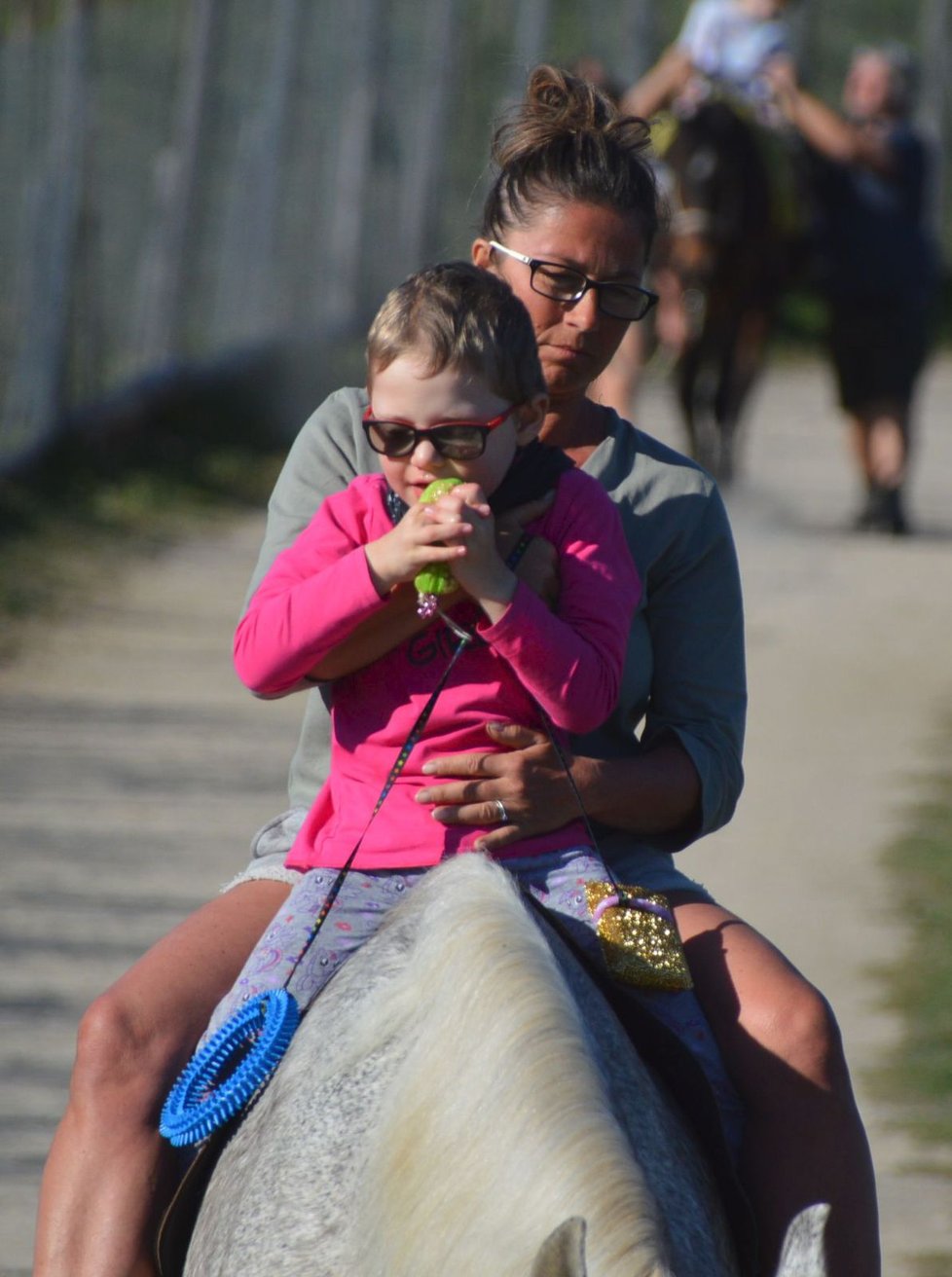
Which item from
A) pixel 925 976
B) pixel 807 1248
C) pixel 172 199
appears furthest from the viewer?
pixel 172 199

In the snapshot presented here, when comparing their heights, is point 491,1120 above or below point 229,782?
above

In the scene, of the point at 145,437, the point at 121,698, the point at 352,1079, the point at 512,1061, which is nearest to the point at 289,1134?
the point at 352,1079

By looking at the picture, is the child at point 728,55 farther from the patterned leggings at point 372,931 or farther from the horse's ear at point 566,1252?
the horse's ear at point 566,1252

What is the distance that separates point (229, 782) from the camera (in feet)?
22.0

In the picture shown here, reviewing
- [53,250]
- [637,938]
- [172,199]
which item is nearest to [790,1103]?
[637,938]

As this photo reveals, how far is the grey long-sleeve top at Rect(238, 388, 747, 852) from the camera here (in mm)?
2693

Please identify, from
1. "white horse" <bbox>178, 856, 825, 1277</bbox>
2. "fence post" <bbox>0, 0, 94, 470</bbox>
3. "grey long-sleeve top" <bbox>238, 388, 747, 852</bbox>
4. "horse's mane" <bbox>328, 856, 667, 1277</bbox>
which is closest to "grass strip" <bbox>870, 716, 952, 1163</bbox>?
"grey long-sleeve top" <bbox>238, 388, 747, 852</bbox>

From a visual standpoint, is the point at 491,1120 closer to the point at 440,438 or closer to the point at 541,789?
the point at 541,789

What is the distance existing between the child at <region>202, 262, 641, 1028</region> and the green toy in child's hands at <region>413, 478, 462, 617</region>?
0.05 feet

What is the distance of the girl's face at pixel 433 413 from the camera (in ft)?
7.36

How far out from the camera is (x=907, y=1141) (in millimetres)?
4457

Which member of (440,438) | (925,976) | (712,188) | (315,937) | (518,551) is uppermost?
(440,438)

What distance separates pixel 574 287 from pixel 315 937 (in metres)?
0.97

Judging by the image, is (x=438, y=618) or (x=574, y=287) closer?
(x=438, y=618)
